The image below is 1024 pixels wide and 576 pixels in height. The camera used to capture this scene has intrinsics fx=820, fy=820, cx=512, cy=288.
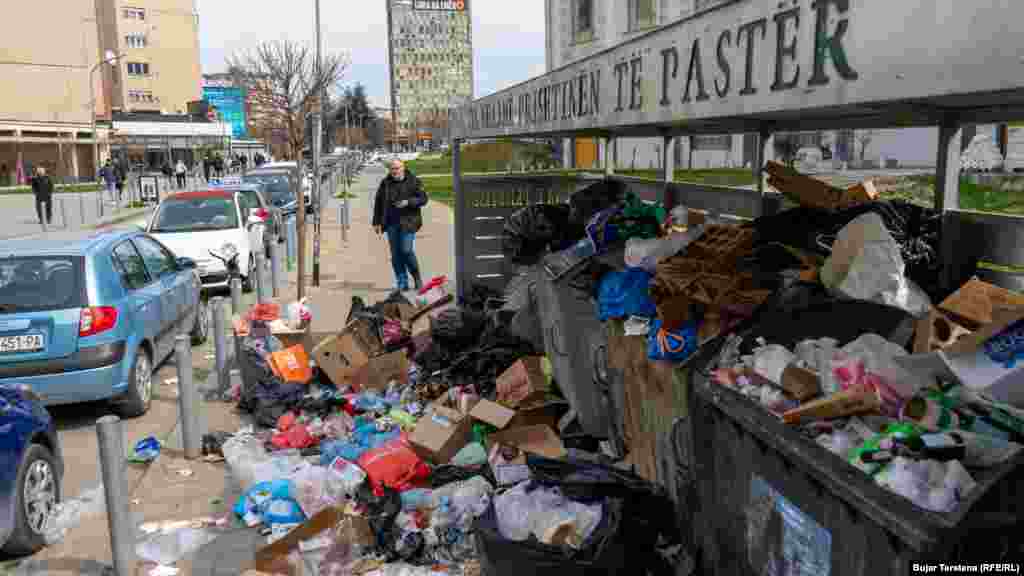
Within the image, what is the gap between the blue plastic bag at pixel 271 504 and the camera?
460 cm

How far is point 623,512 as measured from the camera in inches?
127

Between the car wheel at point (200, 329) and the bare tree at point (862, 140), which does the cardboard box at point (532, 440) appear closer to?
the bare tree at point (862, 140)

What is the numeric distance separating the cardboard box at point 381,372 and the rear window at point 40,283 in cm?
217

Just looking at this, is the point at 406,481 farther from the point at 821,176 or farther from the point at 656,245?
the point at 821,176

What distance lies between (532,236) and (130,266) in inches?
141

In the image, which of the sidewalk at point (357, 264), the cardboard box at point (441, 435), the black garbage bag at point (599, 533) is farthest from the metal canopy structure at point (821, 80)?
the sidewalk at point (357, 264)

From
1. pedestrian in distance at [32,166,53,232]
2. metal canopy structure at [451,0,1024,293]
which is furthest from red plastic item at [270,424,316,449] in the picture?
pedestrian in distance at [32,166,53,232]

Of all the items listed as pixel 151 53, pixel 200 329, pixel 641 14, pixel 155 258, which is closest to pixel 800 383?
pixel 155 258

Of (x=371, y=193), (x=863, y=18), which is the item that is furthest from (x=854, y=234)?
(x=371, y=193)

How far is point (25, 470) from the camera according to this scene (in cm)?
441

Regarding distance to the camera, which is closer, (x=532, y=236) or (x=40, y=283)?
(x=40, y=283)

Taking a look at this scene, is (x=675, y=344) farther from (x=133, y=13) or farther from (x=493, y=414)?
(x=133, y=13)

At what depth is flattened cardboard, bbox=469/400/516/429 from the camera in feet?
16.7

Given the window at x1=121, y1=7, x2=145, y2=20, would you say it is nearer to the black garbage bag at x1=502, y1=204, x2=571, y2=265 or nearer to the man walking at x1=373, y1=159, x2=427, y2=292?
the man walking at x1=373, y1=159, x2=427, y2=292
